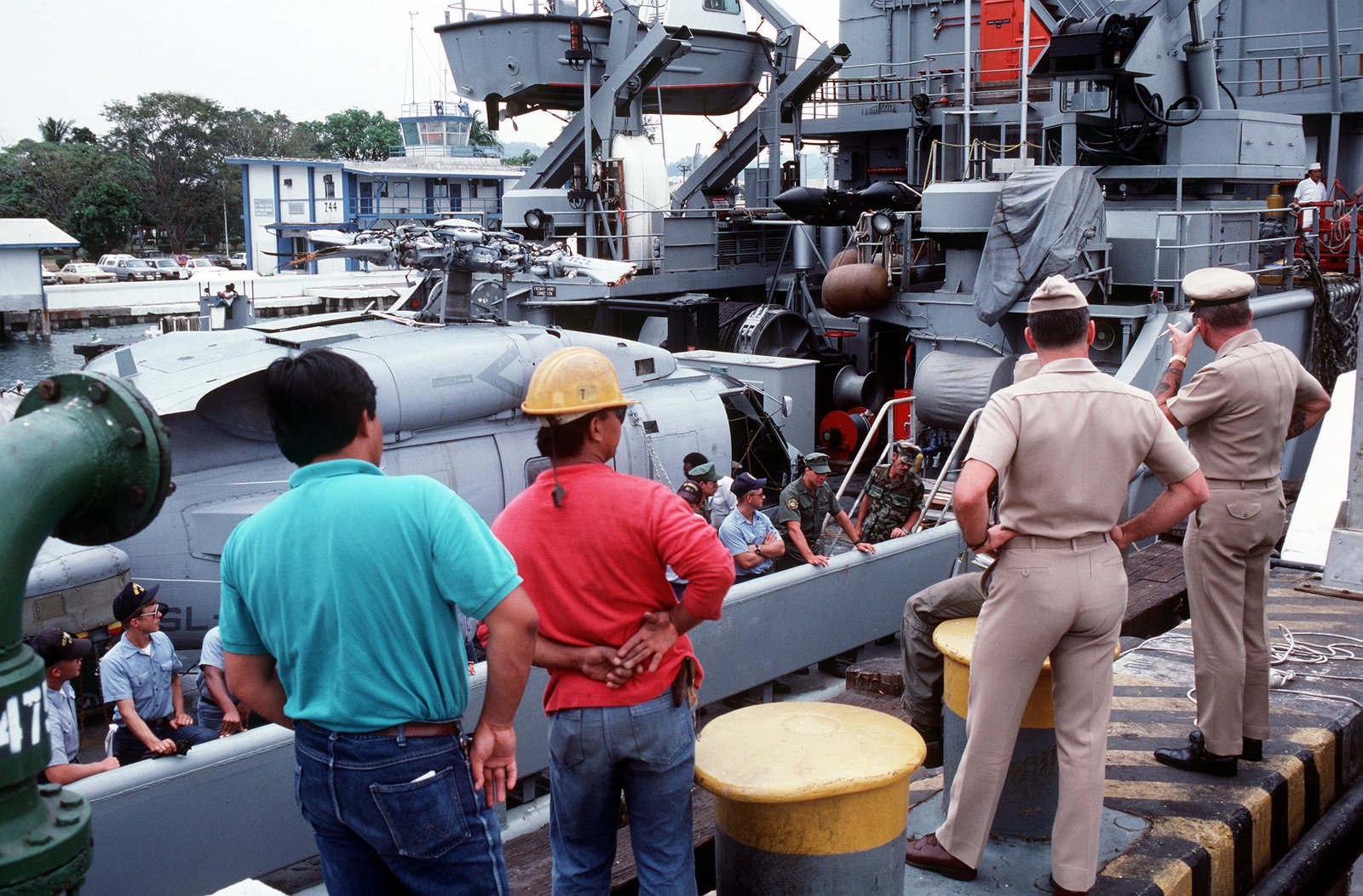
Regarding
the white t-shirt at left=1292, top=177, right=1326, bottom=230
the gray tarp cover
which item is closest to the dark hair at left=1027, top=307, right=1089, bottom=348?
the gray tarp cover

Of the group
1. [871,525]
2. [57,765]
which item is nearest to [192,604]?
[57,765]

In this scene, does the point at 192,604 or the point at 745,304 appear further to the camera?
the point at 745,304

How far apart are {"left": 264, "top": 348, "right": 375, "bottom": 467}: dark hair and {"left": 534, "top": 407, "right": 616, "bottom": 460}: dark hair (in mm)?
585

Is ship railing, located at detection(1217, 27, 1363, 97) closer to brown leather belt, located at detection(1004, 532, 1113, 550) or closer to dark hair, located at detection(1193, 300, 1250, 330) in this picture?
dark hair, located at detection(1193, 300, 1250, 330)

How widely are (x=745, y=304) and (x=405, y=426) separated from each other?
10.2 metres

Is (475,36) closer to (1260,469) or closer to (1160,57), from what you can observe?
(1160,57)

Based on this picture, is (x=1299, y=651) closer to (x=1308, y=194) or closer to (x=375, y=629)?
(x=375, y=629)

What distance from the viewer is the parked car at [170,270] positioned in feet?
191

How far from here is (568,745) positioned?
Result: 10.5 ft

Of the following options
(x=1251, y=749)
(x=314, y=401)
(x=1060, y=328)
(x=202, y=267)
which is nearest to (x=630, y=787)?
(x=314, y=401)

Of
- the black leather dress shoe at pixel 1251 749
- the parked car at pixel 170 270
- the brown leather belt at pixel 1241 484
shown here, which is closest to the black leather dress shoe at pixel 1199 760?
the black leather dress shoe at pixel 1251 749

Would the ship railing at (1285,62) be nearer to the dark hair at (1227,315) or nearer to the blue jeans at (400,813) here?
the dark hair at (1227,315)

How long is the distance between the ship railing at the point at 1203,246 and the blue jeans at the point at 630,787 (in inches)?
406

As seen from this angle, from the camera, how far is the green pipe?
201cm
